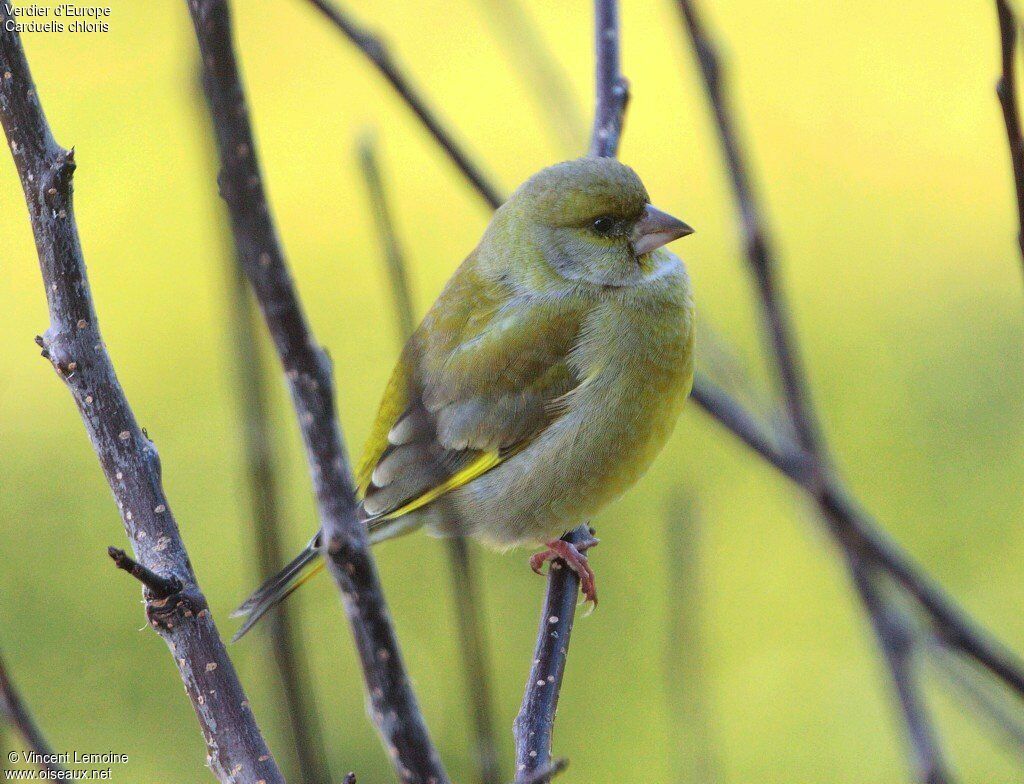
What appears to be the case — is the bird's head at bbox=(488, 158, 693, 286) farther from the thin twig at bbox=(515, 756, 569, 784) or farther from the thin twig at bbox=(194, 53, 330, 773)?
the thin twig at bbox=(515, 756, 569, 784)

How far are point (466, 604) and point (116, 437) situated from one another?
52 cm

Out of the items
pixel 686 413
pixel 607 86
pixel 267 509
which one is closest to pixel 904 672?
pixel 267 509

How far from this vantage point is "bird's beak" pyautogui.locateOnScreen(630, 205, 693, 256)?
2803 mm

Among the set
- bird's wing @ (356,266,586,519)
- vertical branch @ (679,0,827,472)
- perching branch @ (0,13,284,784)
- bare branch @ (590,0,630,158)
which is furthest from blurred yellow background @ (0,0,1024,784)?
vertical branch @ (679,0,827,472)

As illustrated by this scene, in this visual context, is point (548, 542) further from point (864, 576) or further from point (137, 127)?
point (137, 127)

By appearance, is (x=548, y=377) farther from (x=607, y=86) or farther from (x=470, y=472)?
(x=607, y=86)

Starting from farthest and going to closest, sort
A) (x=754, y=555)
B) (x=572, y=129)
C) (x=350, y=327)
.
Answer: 1. (x=350, y=327)
2. (x=754, y=555)
3. (x=572, y=129)

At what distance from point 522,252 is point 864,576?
6.05 ft

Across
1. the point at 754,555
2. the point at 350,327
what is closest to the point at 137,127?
the point at 350,327

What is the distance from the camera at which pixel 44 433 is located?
5.28m

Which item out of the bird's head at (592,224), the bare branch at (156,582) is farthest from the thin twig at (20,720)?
the bird's head at (592,224)

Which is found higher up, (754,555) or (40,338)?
(40,338)

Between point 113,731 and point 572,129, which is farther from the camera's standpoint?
point 113,731

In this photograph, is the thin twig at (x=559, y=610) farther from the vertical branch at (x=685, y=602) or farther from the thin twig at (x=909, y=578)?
the thin twig at (x=909, y=578)
